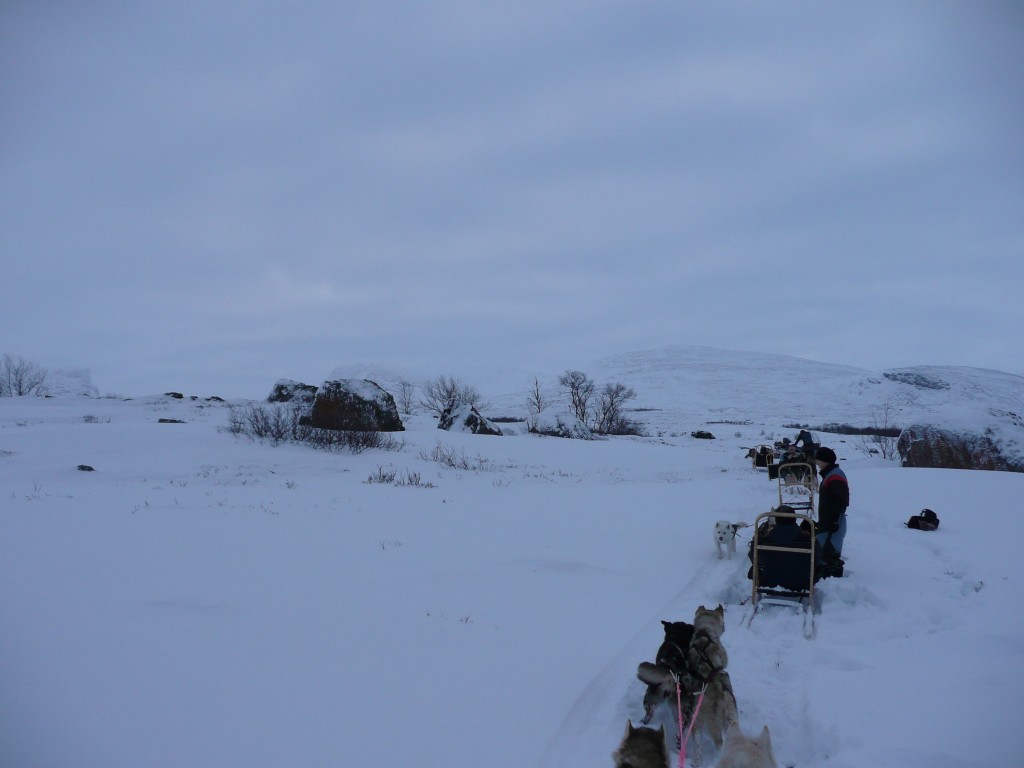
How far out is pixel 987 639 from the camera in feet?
14.9

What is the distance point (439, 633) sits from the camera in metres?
4.58

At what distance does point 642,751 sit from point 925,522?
8722 millimetres

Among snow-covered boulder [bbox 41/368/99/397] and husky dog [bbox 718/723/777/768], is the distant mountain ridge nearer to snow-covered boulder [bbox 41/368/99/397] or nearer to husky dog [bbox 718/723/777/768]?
snow-covered boulder [bbox 41/368/99/397]

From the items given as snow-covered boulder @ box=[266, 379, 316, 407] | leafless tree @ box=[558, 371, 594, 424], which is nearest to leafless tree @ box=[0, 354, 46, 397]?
snow-covered boulder @ box=[266, 379, 316, 407]

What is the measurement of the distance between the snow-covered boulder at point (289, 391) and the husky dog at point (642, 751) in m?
24.7

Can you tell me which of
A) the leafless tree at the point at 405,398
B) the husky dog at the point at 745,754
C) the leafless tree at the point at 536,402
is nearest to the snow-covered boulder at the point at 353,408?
the husky dog at the point at 745,754

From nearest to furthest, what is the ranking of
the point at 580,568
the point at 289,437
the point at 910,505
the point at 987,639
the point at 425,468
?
the point at 987,639
the point at 580,568
the point at 910,505
the point at 425,468
the point at 289,437

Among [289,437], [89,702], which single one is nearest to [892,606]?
[89,702]

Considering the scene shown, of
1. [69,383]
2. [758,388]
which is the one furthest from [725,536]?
[758,388]

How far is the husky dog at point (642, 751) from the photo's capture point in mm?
2812

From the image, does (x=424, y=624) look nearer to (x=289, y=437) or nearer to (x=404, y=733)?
(x=404, y=733)

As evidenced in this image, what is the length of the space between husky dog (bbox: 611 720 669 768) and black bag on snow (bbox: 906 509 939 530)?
856 cm

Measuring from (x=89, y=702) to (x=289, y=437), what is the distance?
15.5 metres

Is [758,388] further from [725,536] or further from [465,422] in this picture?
[725,536]
